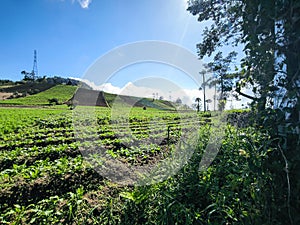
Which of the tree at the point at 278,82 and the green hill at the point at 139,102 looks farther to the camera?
the green hill at the point at 139,102

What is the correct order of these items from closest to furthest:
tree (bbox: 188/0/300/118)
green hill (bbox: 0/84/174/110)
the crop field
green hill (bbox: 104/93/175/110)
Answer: tree (bbox: 188/0/300/118)
the crop field
green hill (bbox: 104/93/175/110)
green hill (bbox: 0/84/174/110)

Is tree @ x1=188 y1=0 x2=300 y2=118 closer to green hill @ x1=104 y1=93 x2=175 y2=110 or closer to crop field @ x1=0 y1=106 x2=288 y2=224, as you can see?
crop field @ x1=0 y1=106 x2=288 y2=224

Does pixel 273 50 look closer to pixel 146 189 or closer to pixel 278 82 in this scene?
pixel 278 82

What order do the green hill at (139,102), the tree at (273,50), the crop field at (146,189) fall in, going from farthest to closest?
the green hill at (139,102)
the crop field at (146,189)
the tree at (273,50)

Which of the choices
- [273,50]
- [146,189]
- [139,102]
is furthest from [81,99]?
[273,50]

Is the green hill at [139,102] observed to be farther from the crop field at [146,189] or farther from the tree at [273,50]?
the tree at [273,50]

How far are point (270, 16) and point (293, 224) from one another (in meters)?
1.52

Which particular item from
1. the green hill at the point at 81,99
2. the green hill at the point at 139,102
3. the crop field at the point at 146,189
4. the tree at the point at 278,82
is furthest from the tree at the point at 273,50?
the green hill at the point at 81,99

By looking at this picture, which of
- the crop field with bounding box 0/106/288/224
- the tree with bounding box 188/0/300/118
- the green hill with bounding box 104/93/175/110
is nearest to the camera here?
the tree with bounding box 188/0/300/118

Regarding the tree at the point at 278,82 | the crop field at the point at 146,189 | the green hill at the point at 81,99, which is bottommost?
the crop field at the point at 146,189

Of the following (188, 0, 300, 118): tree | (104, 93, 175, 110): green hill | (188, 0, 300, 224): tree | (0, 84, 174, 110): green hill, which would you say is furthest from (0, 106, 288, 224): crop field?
(0, 84, 174, 110): green hill

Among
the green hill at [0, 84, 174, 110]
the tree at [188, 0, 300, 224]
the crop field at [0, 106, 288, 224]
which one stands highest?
the green hill at [0, 84, 174, 110]

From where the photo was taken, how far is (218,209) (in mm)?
1724

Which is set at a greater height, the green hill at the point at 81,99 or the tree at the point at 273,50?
the green hill at the point at 81,99
